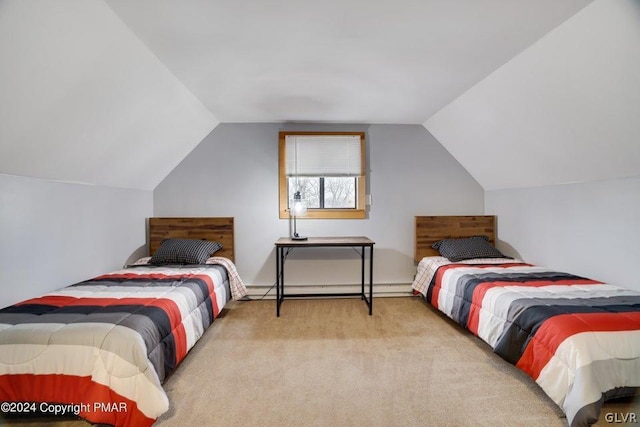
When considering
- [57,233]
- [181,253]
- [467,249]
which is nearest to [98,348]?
[57,233]

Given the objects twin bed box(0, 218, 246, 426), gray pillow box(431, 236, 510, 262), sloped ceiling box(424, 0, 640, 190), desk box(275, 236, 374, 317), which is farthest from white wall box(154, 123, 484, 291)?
twin bed box(0, 218, 246, 426)

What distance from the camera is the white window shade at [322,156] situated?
13.4 feet

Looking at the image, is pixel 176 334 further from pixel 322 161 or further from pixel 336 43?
pixel 322 161

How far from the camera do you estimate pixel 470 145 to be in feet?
12.3

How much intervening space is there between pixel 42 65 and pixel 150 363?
1693mm

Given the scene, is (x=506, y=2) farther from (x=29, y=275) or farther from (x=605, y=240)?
(x=29, y=275)

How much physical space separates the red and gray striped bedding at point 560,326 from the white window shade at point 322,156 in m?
1.78

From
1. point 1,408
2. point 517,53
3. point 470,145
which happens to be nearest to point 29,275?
point 1,408

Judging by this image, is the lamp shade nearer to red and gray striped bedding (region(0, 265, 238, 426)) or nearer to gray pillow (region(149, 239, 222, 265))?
gray pillow (region(149, 239, 222, 265))

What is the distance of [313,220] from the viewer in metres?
4.15

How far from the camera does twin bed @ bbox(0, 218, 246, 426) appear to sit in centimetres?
162

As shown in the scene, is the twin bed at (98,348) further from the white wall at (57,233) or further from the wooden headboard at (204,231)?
the wooden headboard at (204,231)

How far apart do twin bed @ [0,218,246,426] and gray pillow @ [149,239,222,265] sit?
776mm

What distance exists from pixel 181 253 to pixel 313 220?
1.56 meters
